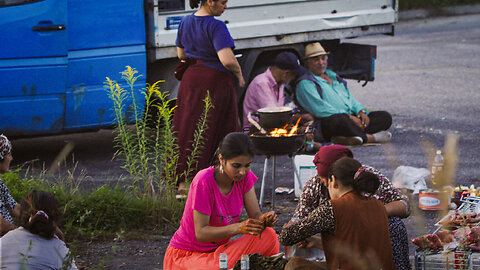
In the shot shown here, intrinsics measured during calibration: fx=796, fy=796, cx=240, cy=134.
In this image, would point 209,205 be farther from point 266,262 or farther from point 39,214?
point 39,214

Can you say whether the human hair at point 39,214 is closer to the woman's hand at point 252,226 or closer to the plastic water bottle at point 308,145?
the woman's hand at point 252,226

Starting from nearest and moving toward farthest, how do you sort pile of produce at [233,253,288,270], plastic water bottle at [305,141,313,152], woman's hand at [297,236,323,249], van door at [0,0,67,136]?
pile of produce at [233,253,288,270] < woman's hand at [297,236,323,249] < van door at [0,0,67,136] < plastic water bottle at [305,141,313,152]

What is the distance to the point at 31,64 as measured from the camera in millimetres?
7656

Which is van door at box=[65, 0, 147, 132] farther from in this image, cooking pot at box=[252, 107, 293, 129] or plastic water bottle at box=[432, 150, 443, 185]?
plastic water bottle at box=[432, 150, 443, 185]

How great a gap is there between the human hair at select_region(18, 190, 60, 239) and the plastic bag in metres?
3.94

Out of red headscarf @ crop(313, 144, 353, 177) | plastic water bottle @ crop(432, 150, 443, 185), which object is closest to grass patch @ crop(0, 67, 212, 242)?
red headscarf @ crop(313, 144, 353, 177)

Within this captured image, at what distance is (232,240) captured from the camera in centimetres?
461

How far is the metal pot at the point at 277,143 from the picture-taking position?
6312mm

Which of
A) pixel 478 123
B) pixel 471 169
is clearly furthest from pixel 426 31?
pixel 471 169

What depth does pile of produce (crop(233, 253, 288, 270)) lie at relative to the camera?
13.9 feet

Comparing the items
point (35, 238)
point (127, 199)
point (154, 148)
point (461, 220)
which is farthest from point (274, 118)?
point (35, 238)

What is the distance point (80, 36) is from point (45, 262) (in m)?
4.08

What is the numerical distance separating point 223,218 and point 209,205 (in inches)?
6.0

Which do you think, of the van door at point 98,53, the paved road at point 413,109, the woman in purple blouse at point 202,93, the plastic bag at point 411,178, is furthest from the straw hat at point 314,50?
the woman in purple blouse at point 202,93
